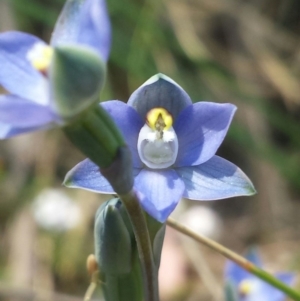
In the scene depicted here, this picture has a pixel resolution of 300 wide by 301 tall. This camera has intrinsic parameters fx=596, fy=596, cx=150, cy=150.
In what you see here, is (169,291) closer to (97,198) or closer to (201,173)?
(97,198)

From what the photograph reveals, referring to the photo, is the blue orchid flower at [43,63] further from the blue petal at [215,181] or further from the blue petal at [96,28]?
the blue petal at [215,181]

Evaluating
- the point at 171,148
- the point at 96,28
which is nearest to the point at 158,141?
the point at 171,148

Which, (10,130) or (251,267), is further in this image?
(251,267)

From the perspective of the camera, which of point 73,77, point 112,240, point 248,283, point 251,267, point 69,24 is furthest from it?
point 248,283

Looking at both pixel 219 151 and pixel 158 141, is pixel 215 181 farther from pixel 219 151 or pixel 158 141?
pixel 219 151

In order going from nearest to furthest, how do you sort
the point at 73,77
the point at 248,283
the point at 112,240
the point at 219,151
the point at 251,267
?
the point at 73,77 < the point at 112,240 < the point at 251,267 < the point at 248,283 < the point at 219,151

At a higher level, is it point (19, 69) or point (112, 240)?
point (19, 69)

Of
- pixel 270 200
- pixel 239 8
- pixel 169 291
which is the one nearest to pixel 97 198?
pixel 169 291

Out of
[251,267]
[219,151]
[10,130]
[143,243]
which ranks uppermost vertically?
[10,130]
